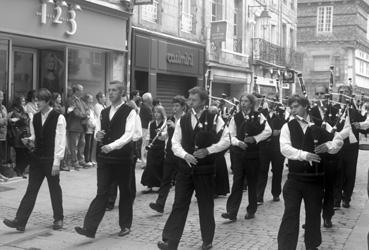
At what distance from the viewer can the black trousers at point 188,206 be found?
247 inches

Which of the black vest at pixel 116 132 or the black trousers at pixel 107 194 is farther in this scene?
the black vest at pixel 116 132

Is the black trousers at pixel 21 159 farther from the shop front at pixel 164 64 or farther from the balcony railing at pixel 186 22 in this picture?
the balcony railing at pixel 186 22

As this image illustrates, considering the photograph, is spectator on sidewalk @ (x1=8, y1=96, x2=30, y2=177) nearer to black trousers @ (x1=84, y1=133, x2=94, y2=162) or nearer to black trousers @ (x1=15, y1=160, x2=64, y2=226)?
black trousers @ (x1=84, y1=133, x2=94, y2=162)

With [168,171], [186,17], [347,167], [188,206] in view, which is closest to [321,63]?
[186,17]

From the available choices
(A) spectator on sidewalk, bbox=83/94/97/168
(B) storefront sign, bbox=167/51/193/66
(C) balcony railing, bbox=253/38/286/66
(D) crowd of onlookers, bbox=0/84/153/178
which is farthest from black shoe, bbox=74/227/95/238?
(C) balcony railing, bbox=253/38/286/66

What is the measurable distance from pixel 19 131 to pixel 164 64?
7555 mm

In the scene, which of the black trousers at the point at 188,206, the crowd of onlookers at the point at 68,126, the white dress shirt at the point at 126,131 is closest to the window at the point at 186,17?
the crowd of onlookers at the point at 68,126

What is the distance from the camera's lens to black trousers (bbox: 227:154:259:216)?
8.08m

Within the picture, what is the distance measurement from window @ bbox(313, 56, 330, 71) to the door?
33.5 m

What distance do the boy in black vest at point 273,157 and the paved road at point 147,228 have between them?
0.90 feet

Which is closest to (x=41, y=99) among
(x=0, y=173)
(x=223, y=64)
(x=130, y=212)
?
(x=130, y=212)

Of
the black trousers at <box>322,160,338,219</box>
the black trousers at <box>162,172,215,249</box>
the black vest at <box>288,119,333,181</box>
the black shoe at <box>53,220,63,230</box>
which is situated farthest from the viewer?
the black trousers at <box>322,160,338,219</box>

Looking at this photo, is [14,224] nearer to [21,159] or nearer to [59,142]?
[59,142]

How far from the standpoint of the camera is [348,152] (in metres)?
9.20
